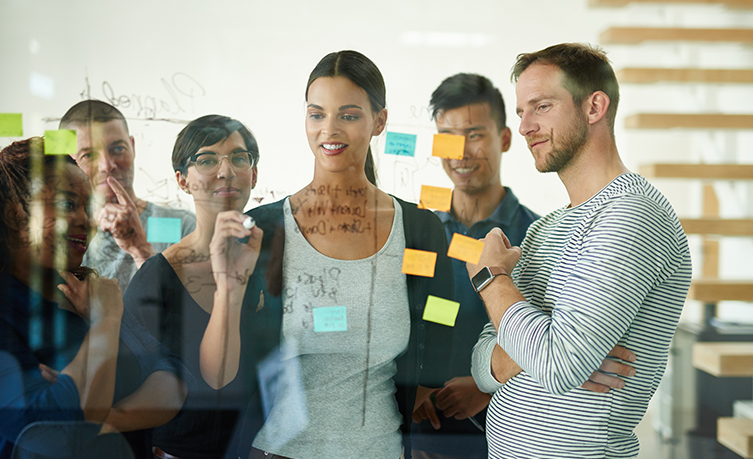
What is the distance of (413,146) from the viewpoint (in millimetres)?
1467

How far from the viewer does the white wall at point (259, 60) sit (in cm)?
143

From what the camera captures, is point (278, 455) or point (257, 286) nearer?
point (278, 455)

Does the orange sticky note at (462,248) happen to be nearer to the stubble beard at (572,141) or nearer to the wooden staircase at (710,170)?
the stubble beard at (572,141)

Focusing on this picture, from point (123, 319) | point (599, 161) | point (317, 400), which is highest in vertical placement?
point (599, 161)

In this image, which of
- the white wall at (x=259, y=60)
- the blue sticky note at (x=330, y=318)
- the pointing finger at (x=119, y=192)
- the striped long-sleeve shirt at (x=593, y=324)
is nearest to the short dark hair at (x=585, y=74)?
the striped long-sleeve shirt at (x=593, y=324)

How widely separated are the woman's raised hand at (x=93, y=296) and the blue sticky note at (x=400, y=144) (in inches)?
35.1

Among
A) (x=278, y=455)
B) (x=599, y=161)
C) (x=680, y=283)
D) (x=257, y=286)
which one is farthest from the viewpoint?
(x=257, y=286)

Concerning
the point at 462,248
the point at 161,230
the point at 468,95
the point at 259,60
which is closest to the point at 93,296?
the point at 161,230

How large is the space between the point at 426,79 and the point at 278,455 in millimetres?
1138

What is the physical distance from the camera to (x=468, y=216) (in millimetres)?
1517

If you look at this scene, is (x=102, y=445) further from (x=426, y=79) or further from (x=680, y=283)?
(x=680, y=283)

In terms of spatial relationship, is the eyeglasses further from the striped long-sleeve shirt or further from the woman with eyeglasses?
the striped long-sleeve shirt

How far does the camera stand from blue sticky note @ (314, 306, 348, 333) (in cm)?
136

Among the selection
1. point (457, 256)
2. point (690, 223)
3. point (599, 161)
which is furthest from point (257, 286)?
point (690, 223)
